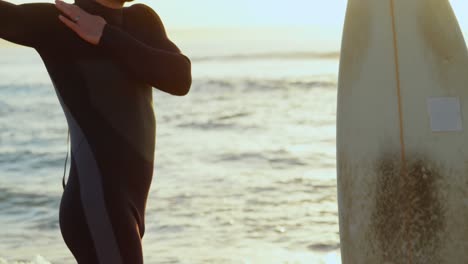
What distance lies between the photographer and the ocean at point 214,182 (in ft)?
23.1

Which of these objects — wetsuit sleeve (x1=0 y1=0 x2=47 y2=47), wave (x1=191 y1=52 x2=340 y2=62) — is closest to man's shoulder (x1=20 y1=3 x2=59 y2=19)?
wetsuit sleeve (x1=0 y1=0 x2=47 y2=47)

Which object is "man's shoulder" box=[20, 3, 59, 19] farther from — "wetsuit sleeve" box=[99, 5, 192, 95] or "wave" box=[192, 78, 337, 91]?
"wave" box=[192, 78, 337, 91]

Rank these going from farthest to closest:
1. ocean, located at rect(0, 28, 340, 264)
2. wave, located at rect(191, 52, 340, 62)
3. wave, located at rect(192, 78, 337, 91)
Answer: wave, located at rect(191, 52, 340, 62)
wave, located at rect(192, 78, 337, 91)
ocean, located at rect(0, 28, 340, 264)

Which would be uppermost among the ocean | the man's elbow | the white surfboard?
the man's elbow

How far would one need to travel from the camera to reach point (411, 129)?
12.7 feet

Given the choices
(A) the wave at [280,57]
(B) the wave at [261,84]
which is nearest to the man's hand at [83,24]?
(B) the wave at [261,84]

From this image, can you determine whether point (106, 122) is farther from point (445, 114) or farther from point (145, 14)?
point (445, 114)

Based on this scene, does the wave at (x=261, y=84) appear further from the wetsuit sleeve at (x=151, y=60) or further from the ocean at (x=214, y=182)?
the wetsuit sleeve at (x=151, y=60)

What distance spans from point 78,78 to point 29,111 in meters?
17.3

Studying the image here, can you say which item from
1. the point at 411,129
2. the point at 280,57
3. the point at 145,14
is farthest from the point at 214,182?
the point at 280,57

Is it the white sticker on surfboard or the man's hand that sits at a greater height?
the man's hand

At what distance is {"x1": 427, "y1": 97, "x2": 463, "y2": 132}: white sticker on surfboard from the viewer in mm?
3832

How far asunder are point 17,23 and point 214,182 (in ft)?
26.4

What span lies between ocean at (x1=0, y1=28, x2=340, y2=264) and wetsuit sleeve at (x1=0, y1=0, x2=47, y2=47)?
14.7ft
